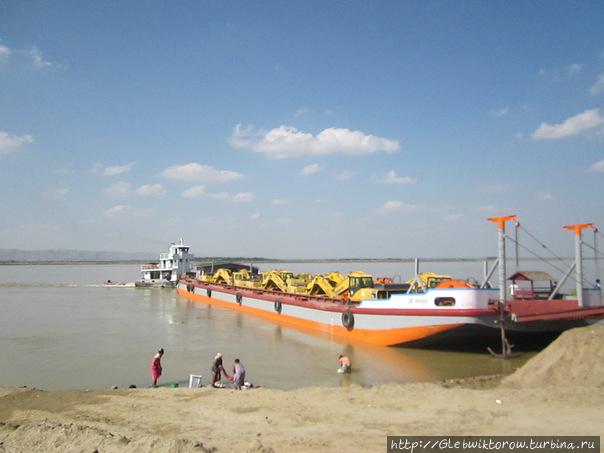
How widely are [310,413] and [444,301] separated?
959cm

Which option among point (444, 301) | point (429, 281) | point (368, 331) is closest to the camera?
point (444, 301)

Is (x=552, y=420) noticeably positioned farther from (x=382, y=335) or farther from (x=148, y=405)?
(x=382, y=335)

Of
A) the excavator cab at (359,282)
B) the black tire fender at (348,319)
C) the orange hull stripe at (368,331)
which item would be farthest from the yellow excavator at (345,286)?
the orange hull stripe at (368,331)

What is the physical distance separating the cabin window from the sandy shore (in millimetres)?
4937

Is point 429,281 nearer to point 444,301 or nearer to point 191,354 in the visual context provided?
point 444,301

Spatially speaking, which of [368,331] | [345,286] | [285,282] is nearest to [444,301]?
[368,331]

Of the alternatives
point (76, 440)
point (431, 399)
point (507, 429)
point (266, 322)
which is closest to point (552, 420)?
point (507, 429)

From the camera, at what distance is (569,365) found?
10.0 metres

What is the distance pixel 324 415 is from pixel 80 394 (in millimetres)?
6040

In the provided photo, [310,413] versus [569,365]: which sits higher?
[569,365]

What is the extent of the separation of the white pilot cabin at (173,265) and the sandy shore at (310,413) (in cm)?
3991

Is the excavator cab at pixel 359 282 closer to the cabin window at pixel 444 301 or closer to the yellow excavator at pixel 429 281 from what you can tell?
the yellow excavator at pixel 429 281

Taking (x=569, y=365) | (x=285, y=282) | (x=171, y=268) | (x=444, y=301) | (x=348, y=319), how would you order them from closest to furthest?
1. (x=569, y=365)
2. (x=444, y=301)
3. (x=348, y=319)
4. (x=285, y=282)
5. (x=171, y=268)

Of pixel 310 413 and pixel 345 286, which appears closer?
pixel 310 413
